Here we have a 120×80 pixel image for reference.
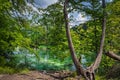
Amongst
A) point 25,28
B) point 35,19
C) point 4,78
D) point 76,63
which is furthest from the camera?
point 35,19

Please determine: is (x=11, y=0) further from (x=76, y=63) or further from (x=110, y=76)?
(x=110, y=76)

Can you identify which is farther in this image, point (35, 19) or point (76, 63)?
point (35, 19)

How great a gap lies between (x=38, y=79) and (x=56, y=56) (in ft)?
42.6

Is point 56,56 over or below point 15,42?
below

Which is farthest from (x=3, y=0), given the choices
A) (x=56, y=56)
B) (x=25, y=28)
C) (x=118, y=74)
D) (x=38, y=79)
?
(x=56, y=56)

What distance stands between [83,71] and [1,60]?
4.52 meters

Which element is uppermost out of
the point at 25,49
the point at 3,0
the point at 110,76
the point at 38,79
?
the point at 3,0

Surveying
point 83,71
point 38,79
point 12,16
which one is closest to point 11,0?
point 12,16

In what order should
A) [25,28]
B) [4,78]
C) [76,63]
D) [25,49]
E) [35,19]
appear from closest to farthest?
[4,78], [76,63], [25,49], [25,28], [35,19]

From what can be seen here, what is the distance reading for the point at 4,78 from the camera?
10406mm

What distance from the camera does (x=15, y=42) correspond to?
12.9m

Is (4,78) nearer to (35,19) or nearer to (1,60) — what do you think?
(1,60)

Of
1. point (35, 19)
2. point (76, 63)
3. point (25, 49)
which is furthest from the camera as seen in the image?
point (35, 19)

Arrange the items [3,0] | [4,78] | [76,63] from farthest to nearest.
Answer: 1. [3,0]
2. [76,63]
3. [4,78]
